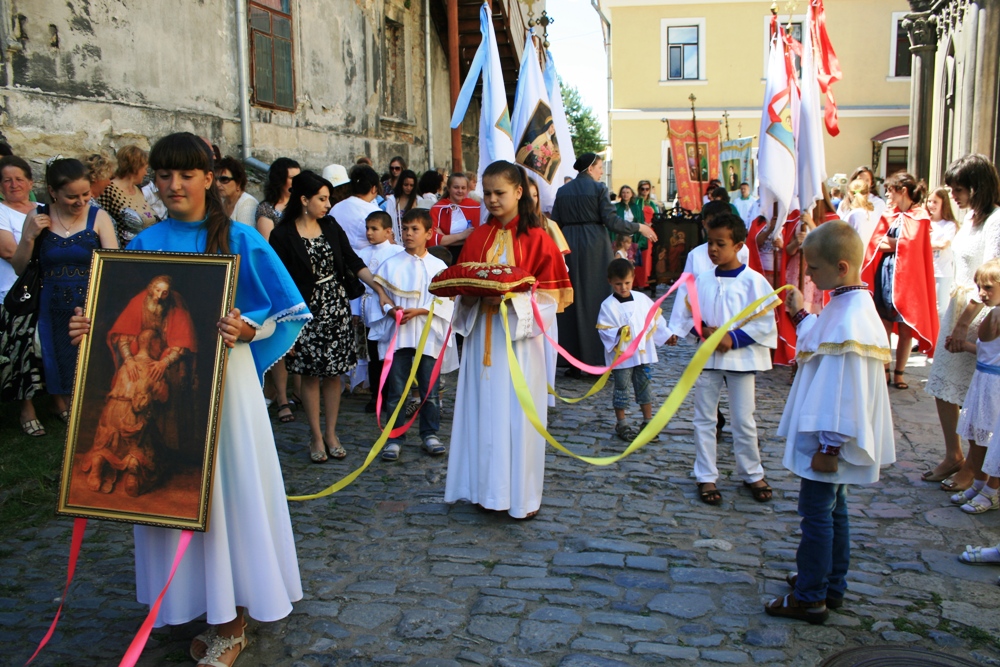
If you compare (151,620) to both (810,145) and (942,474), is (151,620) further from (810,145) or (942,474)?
(810,145)

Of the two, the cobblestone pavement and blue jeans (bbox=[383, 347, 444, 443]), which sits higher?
blue jeans (bbox=[383, 347, 444, 443])

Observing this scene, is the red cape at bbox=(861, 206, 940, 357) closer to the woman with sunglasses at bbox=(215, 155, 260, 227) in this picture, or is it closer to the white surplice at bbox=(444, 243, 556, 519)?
the white surplice at bbox=(444, 243, 556, 519)

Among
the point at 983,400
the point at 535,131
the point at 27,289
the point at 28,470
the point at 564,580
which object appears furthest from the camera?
the point at 535,131

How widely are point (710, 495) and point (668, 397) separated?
1248mm

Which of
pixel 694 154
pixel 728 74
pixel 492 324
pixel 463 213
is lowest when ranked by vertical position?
pixel 492 324

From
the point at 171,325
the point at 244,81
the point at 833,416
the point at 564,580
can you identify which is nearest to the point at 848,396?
the point at 833,416

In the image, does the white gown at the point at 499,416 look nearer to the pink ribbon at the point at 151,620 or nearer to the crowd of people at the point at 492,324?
the crowd of people at the point at 492,324

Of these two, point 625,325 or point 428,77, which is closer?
point 625,325

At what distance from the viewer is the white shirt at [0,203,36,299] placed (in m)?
6.58

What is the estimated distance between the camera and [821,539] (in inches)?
148

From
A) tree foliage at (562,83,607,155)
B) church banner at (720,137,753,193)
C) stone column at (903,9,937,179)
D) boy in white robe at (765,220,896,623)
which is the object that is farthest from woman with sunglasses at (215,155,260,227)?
tree foliage at (562,83,607,155)

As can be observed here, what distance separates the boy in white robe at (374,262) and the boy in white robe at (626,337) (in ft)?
5.90

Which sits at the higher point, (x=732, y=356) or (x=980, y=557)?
(x=732, y=356)

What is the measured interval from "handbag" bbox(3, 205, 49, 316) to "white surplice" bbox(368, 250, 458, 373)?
2.39 meters
